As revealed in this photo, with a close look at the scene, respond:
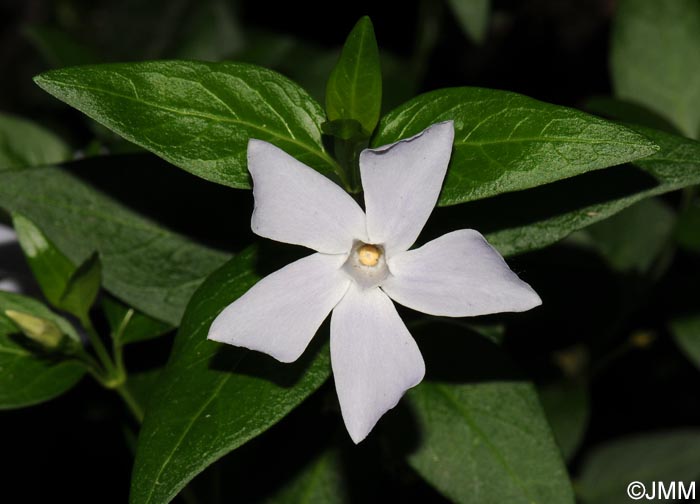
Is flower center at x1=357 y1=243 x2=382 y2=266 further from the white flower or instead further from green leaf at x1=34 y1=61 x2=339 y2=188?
green leaf at x1=34 y1=61 x2=339 y2=188

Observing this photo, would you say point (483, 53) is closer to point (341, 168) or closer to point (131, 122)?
point (341, 168)

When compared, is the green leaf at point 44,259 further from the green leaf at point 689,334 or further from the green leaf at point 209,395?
the green leaf at point 689,334

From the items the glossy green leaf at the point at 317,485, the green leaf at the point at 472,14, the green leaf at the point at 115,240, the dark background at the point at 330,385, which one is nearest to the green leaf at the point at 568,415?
the dark background at the point at 330,385

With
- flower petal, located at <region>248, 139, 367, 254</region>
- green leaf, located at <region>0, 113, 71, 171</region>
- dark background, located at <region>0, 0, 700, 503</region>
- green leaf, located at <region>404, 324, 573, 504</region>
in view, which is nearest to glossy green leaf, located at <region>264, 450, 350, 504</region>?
dark background, located at <region>0, 0, 700, 503</region>

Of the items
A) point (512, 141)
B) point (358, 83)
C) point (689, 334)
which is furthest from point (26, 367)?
point (689, 334)

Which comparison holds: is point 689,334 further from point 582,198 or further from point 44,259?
point 44,259

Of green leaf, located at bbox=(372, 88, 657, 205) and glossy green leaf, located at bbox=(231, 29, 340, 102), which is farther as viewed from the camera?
glossy green leaf, located at bbox=(231, 29, 340, 102)
